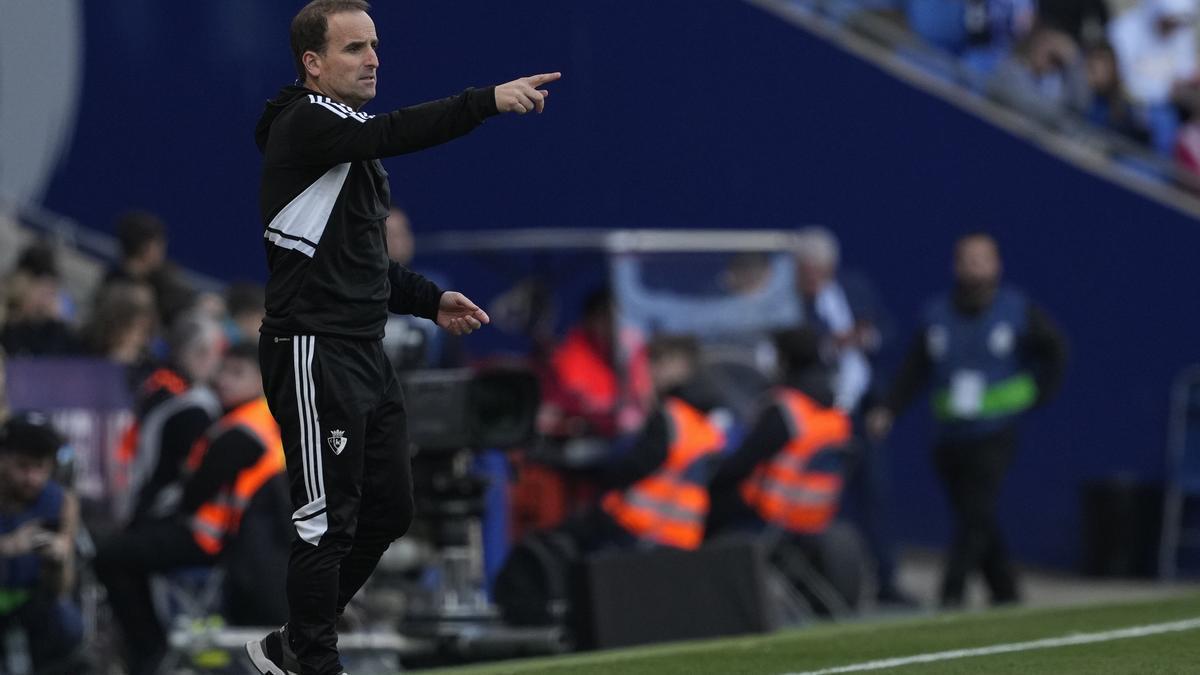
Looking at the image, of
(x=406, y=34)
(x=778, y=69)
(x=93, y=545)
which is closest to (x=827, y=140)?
(x=778, y=69)

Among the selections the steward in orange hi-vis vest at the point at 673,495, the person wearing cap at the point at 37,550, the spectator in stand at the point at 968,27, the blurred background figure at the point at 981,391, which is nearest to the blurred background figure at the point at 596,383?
the steward in orange hi-vis vest at the point at 673,495

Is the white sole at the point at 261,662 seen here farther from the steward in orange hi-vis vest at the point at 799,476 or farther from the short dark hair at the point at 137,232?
the short dark hair at the point at 137,232

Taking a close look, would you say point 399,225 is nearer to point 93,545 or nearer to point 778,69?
point 93,545

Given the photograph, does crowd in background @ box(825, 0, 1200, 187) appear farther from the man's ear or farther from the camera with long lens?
the man's ear

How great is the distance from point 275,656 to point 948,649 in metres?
2.60

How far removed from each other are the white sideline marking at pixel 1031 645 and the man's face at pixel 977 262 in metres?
3.23

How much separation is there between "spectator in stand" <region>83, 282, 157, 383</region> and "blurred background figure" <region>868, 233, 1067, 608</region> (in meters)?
3.68

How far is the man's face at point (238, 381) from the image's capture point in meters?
9.30

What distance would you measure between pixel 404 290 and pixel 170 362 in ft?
12.2

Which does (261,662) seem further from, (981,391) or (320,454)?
(981,391)

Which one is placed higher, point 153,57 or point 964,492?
point 153,57

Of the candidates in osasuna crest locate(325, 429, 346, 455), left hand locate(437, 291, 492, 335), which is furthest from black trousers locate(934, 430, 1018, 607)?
osasuna crest locate(325, 429, 346, 455)

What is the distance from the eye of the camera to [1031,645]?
7.86m

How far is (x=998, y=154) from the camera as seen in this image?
1455 cm
